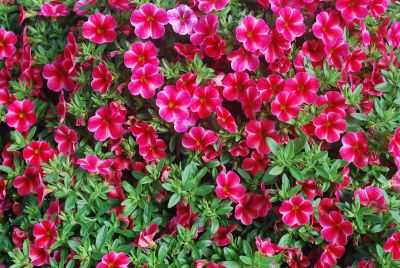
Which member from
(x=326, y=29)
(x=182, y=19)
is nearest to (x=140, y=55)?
(x=182, y=19)

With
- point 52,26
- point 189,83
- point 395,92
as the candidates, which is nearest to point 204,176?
point 189,83

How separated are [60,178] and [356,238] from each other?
44.3 inches

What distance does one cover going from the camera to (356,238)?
2.13 meters

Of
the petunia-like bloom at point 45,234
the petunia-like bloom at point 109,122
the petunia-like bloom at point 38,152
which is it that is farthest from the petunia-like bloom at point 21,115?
the petunia-like bloom at point 45,234

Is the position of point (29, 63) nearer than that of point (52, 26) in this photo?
Yes

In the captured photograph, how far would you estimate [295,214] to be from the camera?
208cm

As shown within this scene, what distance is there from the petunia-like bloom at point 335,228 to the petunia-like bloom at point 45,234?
99cm

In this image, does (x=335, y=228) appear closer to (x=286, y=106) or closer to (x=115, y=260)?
(x=286, y=106)

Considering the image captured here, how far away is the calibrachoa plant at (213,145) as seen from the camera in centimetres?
213

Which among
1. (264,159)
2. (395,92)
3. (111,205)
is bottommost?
(111,205)

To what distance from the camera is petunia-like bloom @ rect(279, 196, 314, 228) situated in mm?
2062

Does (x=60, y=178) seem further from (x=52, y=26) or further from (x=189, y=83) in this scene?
(x=52, y=26)

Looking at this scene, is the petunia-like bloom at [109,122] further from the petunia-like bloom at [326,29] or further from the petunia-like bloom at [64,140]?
the petunia-like bloom at [326,29]

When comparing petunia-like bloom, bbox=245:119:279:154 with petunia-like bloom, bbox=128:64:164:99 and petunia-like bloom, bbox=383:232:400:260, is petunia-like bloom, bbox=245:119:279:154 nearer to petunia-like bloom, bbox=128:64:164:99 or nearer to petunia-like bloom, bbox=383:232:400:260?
petunia-like bloom, bbox=128:64:164:99
